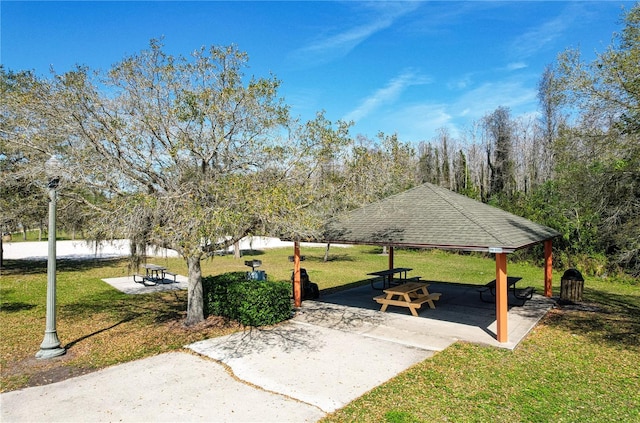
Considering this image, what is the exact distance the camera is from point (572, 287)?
1196 cm

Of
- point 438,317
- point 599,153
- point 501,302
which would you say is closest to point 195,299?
point 438,317

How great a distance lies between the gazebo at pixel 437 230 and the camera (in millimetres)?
8188

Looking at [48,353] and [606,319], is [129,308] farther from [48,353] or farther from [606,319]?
[606,319]

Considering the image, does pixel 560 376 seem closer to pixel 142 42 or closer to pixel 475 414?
pixel 475 414

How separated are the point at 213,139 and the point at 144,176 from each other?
177 centimetres

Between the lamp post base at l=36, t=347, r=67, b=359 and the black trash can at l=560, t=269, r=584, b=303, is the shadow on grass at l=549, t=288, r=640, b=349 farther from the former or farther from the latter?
the lamp post base at l=36, t=347, r=67, b=359

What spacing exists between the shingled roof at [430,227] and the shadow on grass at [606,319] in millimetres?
2204

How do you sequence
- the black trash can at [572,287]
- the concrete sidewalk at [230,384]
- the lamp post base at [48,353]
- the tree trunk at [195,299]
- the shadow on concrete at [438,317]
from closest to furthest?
the concrete sidewalk at [230,384], the lamp post base at [48,353], the shadow on concrete at [438,317], the tree trunk at [195,299], the black trash can at [572,287]

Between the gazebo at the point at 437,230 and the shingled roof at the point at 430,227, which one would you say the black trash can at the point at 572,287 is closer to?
the gazebo at the point at 437,230

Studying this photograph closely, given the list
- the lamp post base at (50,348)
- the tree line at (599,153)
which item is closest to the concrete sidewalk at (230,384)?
the lamp post base at (50,348)

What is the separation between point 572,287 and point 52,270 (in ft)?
45.7

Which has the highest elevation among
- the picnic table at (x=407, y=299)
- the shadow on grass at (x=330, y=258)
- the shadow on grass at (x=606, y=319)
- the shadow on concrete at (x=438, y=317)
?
the picnic table at (x=407, y=299)

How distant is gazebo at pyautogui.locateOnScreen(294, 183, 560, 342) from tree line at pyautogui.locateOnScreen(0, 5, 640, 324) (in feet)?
4.02

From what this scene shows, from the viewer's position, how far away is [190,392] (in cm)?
587
